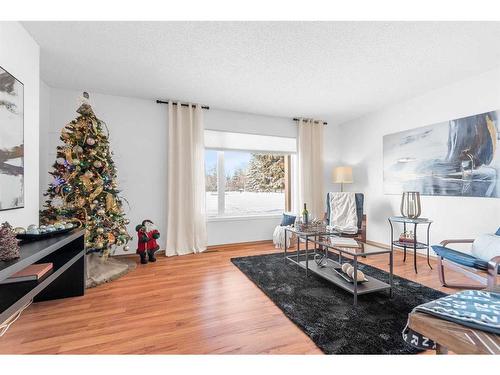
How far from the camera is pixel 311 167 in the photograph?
15.7ft

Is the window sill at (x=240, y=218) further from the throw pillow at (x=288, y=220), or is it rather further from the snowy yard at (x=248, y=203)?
the throw pillow at (x=288, y=220)

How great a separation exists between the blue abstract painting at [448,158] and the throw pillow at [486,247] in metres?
0.79

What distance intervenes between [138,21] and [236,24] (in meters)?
0.82

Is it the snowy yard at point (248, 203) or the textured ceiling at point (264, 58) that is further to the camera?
the snowy yard at point (248, 203)

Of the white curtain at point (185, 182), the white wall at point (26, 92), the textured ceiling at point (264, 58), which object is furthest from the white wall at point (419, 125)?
the white wall at point (26, 92)

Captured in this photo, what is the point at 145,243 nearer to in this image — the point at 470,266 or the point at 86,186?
the point at 86,186

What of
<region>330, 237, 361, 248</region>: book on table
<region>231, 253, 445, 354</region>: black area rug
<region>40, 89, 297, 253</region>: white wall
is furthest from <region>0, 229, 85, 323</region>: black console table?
<region>330, 237, 361, 248</region>: book on table

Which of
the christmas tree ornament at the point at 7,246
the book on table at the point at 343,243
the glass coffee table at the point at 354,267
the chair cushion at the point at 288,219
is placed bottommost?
the glass coffee table at the point at 354,267

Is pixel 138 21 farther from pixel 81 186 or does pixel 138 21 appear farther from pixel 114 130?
pixel 114 130

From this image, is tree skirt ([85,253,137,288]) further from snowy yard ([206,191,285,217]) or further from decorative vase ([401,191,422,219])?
decorative vase ([401,191,422,219])

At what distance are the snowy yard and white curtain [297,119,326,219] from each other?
47 centimetres

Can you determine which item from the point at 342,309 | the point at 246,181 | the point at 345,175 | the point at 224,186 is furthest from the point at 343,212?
the point at 342,309

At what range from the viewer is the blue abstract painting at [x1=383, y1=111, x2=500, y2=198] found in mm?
2906

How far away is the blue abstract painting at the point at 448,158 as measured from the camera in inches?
114
